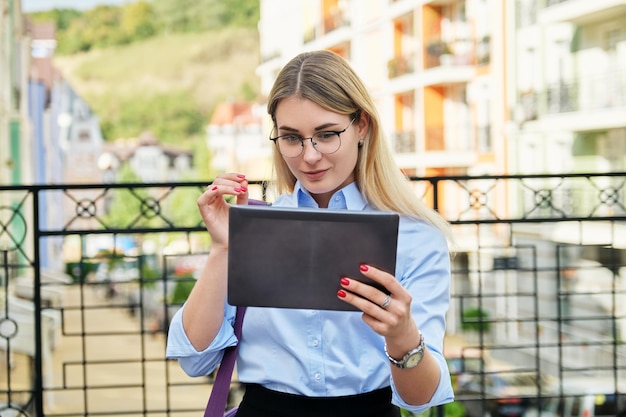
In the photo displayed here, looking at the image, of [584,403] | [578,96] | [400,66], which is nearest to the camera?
[584,403]

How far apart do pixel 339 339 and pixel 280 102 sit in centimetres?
37

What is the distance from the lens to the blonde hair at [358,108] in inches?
54.7

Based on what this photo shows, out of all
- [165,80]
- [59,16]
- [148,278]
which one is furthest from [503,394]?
[59,16]

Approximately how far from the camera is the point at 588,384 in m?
8.20

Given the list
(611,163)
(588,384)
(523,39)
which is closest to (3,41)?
(523,39)

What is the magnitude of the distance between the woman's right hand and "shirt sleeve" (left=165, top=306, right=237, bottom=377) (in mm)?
128

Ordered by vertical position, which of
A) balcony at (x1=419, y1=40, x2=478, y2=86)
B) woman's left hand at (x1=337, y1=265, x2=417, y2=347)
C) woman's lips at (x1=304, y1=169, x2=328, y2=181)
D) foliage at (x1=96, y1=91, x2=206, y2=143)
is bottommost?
woman's left hand at (x1=337, y1=265, x2=417, y2=347)

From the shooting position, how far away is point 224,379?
4.90ft

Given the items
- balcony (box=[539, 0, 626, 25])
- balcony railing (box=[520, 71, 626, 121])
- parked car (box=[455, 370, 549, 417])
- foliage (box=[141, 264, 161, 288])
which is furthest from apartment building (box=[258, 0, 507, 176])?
parked car (box=[455, 370, 549, 417])

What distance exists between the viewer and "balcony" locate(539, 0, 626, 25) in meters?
15.7

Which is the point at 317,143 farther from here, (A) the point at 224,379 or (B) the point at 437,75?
(B) the point at 437,75

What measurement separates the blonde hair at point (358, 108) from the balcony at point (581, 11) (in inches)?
588

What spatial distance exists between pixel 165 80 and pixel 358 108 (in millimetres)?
75398

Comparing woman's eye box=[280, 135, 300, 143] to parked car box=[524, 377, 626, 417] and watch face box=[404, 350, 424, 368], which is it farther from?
parked car box=[524, 377, 626, 417]
